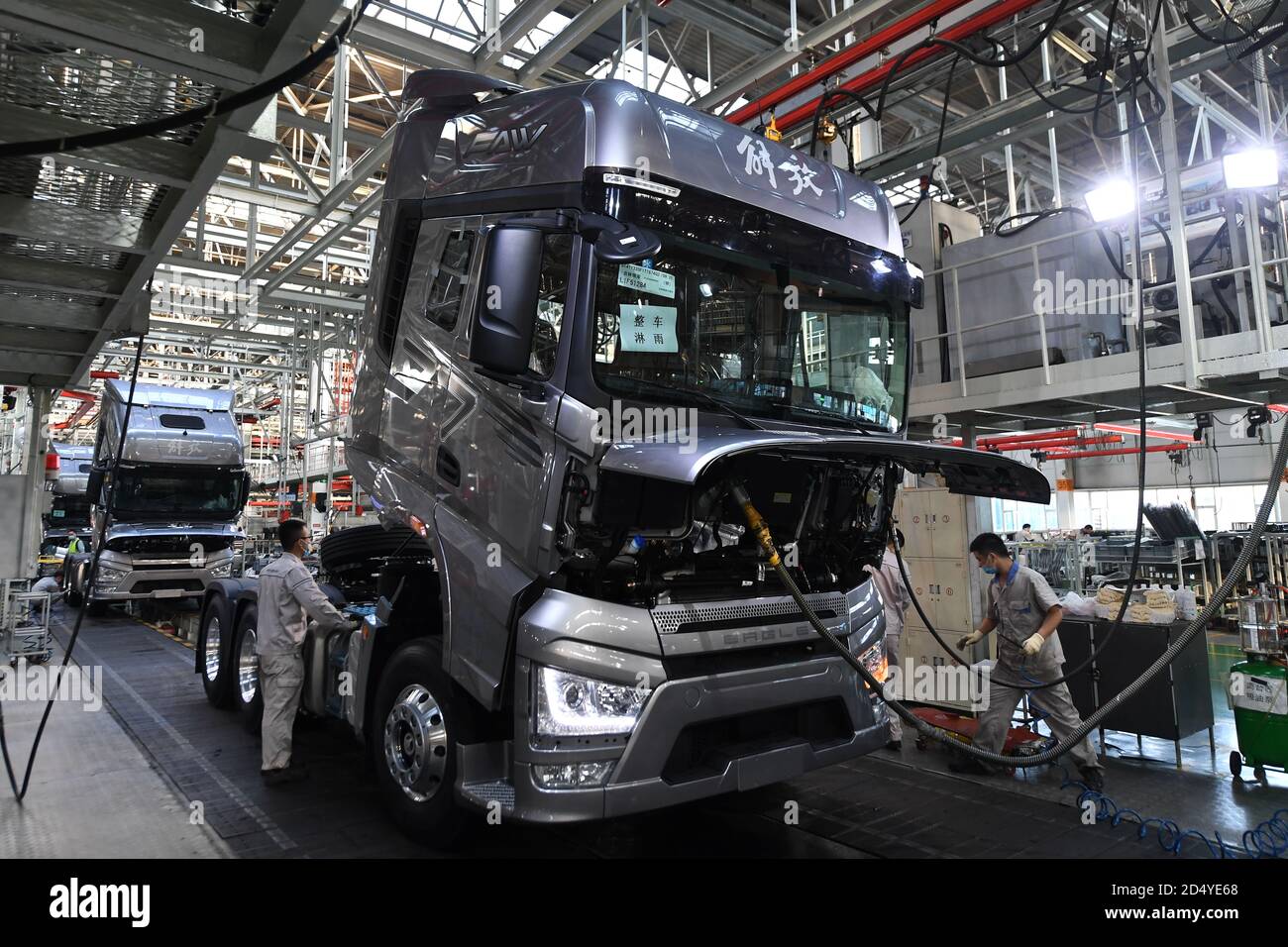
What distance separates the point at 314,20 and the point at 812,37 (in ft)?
17.7

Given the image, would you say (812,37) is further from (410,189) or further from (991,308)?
(410,189)

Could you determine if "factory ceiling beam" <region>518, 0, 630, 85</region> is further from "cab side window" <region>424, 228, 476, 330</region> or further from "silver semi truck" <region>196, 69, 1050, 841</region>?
"cab side window" <region>424, 228, 476, 330</region>

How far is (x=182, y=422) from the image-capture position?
12.4 m

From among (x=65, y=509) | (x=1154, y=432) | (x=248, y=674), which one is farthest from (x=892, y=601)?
(x=65, y=509)

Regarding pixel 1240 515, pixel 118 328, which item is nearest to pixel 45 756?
pixel 118 328

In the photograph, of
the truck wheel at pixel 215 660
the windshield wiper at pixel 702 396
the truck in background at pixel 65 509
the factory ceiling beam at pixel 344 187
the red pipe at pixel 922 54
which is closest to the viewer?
the windshield wiper at pixel 702 396

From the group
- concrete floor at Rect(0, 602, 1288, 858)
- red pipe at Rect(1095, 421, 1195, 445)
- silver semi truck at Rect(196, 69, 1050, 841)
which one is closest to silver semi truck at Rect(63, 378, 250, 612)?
concrete floor at Rect(0, 602, 1288, 858)

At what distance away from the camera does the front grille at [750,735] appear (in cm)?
302

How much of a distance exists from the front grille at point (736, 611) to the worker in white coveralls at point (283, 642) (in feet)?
8.78

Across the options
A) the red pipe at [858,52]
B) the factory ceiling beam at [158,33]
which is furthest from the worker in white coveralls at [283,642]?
the red pipe at [858,52]

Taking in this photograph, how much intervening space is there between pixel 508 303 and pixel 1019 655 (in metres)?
4.55

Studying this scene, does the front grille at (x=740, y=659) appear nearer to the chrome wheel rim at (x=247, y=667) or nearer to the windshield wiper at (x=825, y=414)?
the windshield wiper at (x=825, y=414)

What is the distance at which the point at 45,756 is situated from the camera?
204 inches

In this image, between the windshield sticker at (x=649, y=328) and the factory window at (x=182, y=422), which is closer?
the windshield sticker at (x=649, y=328)
